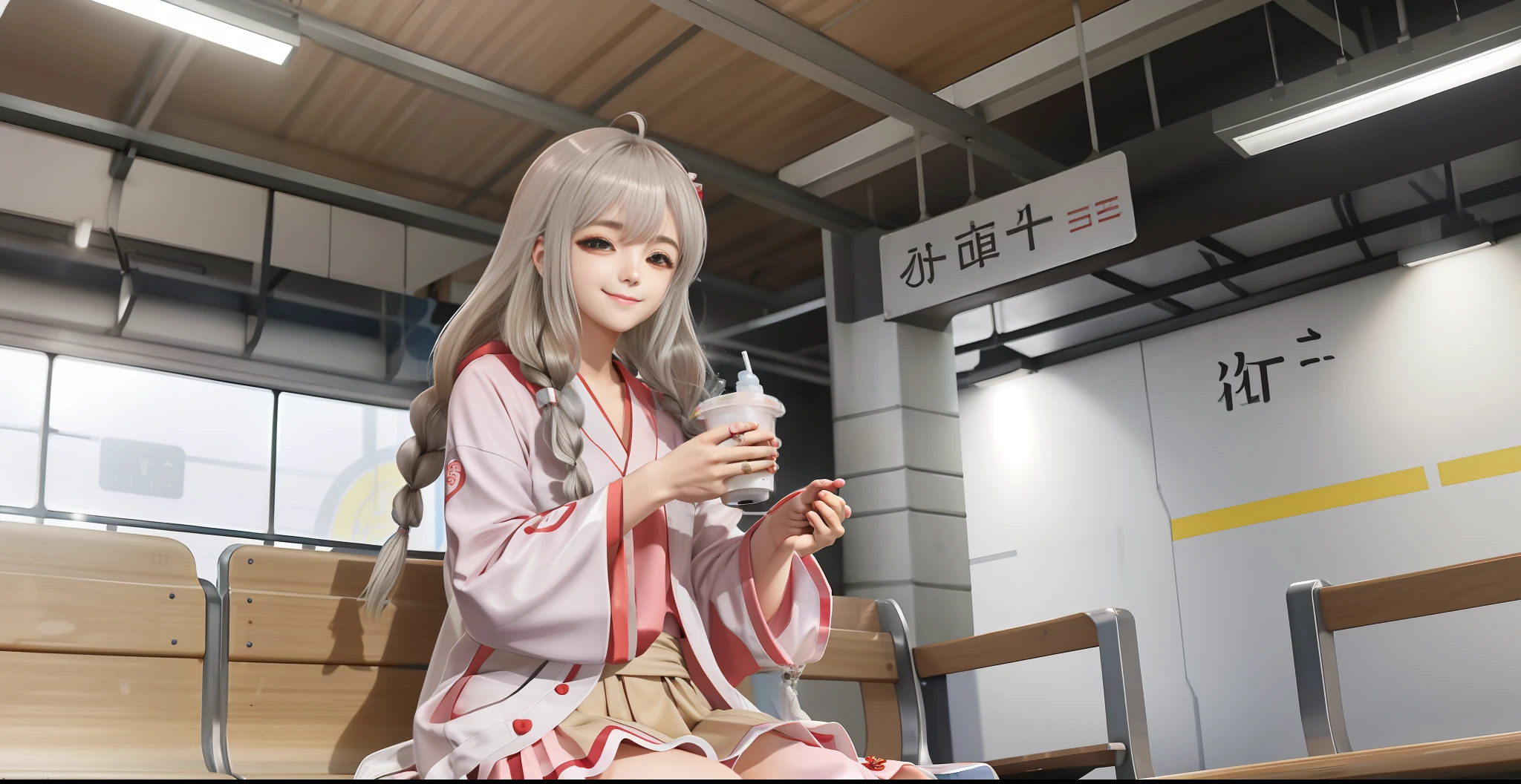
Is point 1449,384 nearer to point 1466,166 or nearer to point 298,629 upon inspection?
point 1466,166

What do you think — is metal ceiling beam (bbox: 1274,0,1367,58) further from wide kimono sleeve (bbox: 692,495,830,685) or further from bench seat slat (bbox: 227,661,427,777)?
bench seat slat (bbox: 227,661,427,777)

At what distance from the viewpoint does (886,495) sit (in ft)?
16.8

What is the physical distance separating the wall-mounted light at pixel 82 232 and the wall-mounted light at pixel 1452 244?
6.47 metres

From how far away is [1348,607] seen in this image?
2.08 meters

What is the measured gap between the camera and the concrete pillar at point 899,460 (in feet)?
16.5

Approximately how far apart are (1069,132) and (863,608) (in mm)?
3930

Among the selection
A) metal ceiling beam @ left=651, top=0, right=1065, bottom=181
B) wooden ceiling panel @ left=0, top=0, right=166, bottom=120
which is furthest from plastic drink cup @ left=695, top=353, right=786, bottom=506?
wooden ceiling panel @ left=0, top=0, right=166, bottom=120

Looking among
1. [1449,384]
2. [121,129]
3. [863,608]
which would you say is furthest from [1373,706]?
[121,129]

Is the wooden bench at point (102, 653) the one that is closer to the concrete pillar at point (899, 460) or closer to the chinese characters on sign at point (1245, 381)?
the concrete pillar at point (899, 460)

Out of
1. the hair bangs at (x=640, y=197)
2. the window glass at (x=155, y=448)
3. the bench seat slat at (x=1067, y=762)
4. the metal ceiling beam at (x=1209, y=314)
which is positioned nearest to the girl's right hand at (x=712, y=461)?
the hair bangs at (x=640, y=197)

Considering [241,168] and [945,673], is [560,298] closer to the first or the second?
[945,673]

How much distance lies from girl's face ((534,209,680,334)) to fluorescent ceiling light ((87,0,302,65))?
113 inches

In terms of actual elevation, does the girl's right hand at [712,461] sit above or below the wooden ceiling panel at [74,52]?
below

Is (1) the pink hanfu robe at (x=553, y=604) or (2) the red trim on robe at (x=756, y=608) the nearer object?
(1) the pink hanfu robe at (x=553, y=604)
